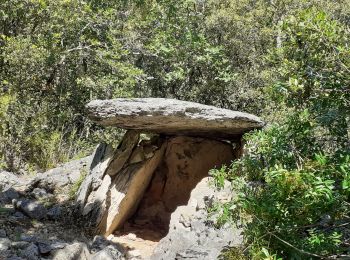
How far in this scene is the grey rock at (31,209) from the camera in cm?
664

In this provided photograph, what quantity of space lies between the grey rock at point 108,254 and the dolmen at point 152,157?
987mm

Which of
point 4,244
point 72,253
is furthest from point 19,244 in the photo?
point 72,253

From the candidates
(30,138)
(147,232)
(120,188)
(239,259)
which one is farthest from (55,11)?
(239,259)

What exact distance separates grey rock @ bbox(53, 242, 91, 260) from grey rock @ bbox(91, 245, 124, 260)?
0.11m

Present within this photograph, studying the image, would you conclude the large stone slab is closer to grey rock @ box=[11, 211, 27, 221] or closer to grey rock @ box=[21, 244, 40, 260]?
grey rock @ box=[11, 211, 27, 221]

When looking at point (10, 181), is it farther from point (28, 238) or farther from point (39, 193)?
point (28, 238)

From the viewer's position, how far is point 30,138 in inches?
346

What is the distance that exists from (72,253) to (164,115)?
2.24 meters

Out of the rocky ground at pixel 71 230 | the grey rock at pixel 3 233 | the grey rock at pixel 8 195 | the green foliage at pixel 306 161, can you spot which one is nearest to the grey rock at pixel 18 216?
the rocky ground at pixel 71 230

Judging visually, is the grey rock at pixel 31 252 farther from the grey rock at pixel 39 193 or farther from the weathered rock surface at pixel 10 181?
the weathered rock surface at pixel 10 181

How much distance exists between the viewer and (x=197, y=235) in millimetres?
5824

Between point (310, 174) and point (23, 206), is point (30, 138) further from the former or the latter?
point (310, 174)

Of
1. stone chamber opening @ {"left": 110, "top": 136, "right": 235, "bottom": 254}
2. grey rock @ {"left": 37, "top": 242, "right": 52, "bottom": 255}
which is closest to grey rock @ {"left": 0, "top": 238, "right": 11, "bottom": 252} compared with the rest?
grey rock @ {"left": 37, "top": 242, "right": 52, "bottom": 255}

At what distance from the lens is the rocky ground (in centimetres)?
522
